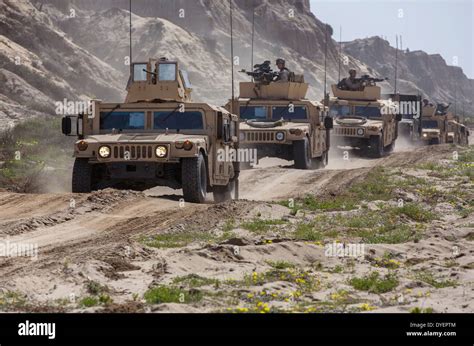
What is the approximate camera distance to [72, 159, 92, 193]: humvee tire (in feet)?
46.9

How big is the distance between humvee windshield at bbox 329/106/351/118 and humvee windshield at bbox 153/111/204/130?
15.2 metres

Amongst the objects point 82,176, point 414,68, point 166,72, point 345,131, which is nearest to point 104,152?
point 82,176

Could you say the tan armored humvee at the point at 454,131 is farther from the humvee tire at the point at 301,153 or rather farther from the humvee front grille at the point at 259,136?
the humvee front grille at the point at 259,136

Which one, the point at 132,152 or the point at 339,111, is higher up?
the point at 339,111

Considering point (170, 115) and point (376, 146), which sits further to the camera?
point (376, 146)

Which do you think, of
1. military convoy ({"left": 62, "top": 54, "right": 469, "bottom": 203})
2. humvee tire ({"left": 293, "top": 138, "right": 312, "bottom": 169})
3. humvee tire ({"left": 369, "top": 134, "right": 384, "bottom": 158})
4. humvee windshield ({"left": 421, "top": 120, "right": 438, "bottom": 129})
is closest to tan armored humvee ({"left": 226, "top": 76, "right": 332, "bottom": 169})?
humvee tire ({"left": 293, "top": 138, "right": 312, "bottom": 169})

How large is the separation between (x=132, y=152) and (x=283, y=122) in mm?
9837

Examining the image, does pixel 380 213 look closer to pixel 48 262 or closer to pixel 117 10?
pixel 48 262

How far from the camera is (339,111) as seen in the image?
2991cm

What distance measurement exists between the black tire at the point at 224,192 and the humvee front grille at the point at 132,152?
2772 millimetres

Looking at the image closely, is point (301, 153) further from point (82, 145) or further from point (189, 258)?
point (189, 258)

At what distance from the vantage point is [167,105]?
15.1 meters

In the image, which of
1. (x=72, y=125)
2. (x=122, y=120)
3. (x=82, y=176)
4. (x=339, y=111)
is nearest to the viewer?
(x=82, y=176)
